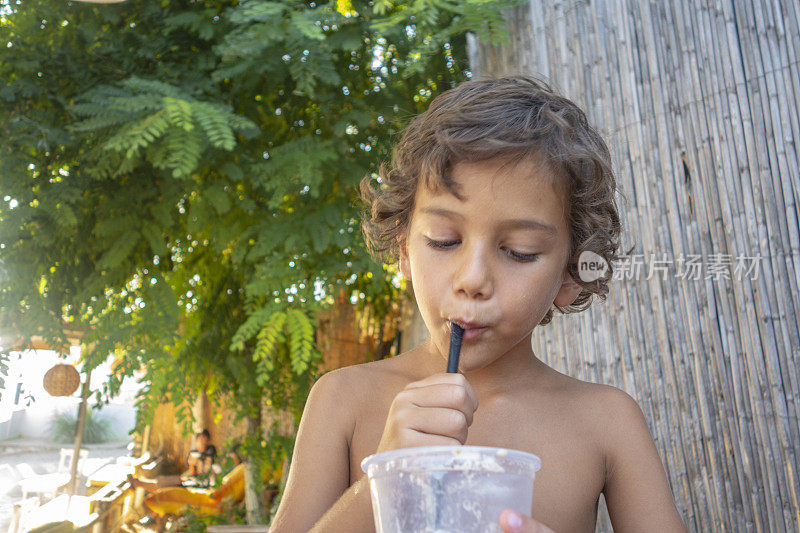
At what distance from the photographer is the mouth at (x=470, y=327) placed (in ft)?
3.08

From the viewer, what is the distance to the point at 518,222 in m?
0.94

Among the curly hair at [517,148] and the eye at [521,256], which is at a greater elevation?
the curly hair at [517,148]

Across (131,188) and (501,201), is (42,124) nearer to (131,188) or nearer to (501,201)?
(131,188)

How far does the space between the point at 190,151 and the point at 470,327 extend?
65.5 inches

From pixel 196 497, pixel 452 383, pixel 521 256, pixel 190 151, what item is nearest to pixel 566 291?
pixel 521 256

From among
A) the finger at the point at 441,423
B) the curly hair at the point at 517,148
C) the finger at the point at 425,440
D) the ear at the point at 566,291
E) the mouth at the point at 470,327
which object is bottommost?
the finger at the point at 425,440

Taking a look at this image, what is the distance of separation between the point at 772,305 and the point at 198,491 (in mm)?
5750

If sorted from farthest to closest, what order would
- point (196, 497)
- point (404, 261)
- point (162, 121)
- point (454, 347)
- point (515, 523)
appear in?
point (196, 497) → point (162, 121) → point (404, 261) → point (454, 347) → point (515, 523)

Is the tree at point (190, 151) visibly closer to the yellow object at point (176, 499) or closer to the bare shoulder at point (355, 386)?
the bare shoulder at point (355, 386)

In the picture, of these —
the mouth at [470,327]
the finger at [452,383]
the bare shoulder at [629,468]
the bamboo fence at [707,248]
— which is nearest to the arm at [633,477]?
the bare shoulder at [629,468]

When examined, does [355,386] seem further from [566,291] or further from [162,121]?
[162,121]

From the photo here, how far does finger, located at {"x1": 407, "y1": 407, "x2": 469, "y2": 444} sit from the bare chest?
367 millimetres

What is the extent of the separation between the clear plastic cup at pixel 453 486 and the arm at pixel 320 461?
34 centimetres

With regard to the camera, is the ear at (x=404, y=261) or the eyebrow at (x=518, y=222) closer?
the eyebrow at (x=518, y=222)
